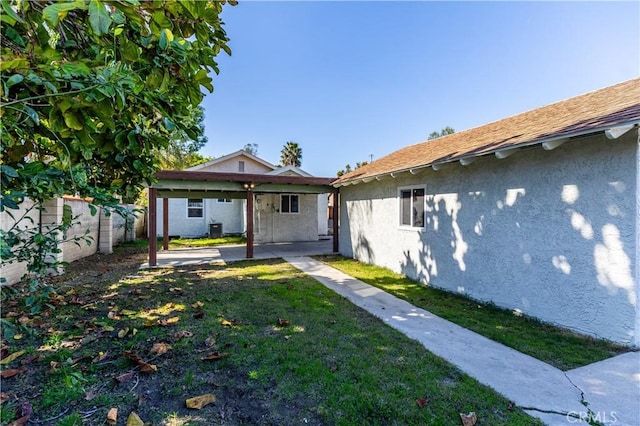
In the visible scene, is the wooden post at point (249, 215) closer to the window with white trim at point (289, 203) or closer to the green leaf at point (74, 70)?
the window with white trim at point (289, 203)

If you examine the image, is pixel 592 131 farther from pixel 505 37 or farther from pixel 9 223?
pixel 9 223

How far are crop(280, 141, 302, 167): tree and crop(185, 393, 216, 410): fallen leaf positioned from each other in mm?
46279

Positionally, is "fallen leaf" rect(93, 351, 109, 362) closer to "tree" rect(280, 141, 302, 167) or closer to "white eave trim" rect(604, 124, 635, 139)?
"white eave trim" rect(604, 124, 635, 139)

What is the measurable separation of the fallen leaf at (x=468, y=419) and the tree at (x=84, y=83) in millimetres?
3093

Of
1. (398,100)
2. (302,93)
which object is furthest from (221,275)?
(398,100)

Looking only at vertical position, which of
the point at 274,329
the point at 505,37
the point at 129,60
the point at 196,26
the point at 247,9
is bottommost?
the point at 274,329

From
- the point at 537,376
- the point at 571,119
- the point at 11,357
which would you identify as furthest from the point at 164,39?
the point at 571,119

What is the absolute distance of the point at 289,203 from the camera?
58.3 feet

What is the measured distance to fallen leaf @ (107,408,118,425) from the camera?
2384mm

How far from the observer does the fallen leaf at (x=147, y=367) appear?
316 cm

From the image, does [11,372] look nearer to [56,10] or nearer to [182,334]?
[182,334]

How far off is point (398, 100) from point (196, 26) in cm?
1696

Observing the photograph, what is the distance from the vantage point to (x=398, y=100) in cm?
1730

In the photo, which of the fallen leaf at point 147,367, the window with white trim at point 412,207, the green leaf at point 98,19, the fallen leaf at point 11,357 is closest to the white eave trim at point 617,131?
the window with white trim at point 412,207
